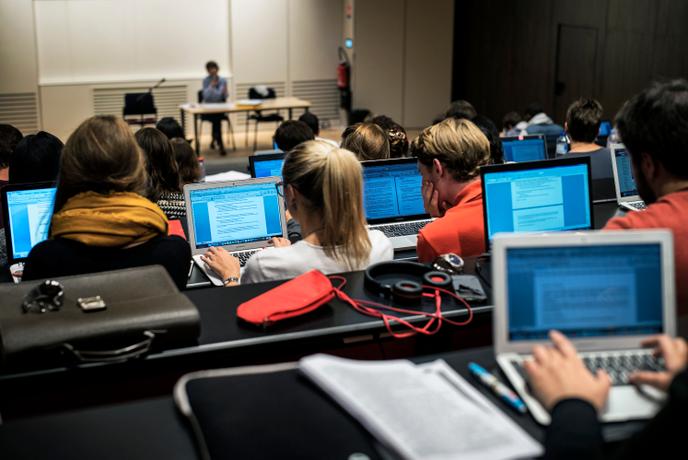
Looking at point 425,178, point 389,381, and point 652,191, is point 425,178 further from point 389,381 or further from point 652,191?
point 389,381

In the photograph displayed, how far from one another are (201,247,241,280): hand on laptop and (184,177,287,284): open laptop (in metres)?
0.19

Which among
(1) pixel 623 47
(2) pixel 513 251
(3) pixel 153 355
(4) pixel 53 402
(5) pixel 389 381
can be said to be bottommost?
(4) pixel 53 402

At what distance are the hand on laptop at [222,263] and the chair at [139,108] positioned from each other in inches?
303

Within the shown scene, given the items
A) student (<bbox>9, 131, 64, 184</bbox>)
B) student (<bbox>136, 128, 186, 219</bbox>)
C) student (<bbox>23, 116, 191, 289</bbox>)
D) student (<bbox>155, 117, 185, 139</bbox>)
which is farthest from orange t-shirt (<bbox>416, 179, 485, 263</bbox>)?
student (<bbox>155, 117, 185, 139</bbox>)

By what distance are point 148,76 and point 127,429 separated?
1015 centimetres

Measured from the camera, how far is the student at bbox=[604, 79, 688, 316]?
2.01 metres

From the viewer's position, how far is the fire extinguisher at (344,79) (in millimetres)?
11773

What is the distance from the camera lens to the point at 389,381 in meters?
1.39

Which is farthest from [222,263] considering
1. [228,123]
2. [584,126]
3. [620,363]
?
[228,123]

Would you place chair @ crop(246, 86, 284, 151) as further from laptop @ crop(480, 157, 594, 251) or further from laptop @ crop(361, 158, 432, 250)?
laptop @ crop(480, 157, 594, 251)

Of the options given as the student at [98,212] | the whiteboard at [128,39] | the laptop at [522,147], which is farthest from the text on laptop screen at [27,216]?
the whiteboard at [128,39]

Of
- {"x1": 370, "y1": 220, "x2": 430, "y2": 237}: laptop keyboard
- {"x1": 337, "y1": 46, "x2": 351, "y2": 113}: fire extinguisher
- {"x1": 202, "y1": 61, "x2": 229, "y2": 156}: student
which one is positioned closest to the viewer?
{"x1": 370, "y1": 220, "x2": 430, "y2": 237}: laptop keyboard

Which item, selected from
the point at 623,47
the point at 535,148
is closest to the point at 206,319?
the point at 535,148

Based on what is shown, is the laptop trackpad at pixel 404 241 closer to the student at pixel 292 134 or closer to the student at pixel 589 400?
the student at pixel 292 134
